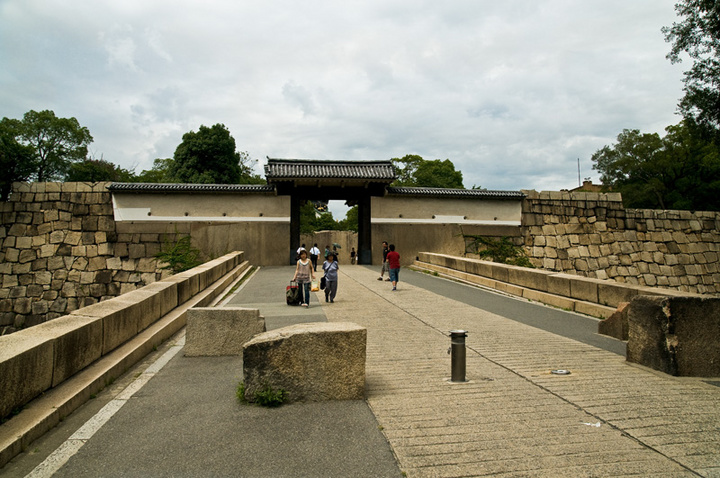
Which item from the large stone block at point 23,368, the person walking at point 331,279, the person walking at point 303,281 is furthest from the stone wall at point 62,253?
the large stone block at point 23,368

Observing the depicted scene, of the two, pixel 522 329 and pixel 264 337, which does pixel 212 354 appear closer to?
pixel 264 337

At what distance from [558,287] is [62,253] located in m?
22.4

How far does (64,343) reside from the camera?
16.3ft

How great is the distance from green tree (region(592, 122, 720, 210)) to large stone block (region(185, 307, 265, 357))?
132 ft

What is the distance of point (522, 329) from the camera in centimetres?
920

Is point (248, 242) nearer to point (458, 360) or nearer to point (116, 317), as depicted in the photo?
point (116, 317)

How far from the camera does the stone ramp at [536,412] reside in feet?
11.5

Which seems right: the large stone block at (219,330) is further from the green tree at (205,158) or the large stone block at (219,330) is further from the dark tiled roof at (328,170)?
the green tree at (205,158)

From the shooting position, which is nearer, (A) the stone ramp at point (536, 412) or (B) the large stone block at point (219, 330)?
(A) the stone ramp at point (536, 412)

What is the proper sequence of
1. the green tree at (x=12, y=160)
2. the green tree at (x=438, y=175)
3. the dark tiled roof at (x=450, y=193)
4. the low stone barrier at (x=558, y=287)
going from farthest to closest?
the green tree at (x=438, y=175), the green tree at (x=12, y=160), the dark tiled roof at (x=450, y=193), the low stone barrier at (x=558, y=287)

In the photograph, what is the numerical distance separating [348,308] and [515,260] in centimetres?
1563

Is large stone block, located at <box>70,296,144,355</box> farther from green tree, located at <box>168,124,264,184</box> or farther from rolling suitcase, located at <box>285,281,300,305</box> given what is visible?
green tree, located at <box>168,124,264,184</box>

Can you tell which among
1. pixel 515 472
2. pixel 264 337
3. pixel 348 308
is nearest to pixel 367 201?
pixel 348 308

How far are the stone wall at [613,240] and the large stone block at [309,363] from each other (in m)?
23.7
